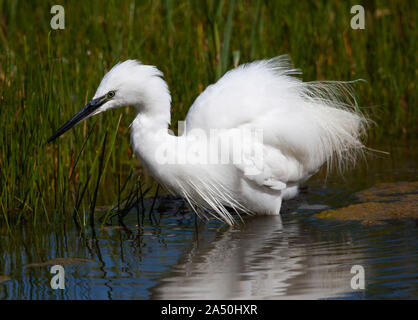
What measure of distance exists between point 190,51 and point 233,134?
61.5 inches

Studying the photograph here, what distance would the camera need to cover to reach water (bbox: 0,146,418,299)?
331 centimetres

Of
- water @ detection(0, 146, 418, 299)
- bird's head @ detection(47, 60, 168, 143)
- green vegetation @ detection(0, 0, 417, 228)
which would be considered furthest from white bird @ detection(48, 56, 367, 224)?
green vegetation @ detection(0, 0, 417, 228)

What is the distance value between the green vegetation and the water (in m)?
0.71

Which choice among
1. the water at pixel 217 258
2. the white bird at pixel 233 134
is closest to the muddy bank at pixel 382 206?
the water at pixel 217 258

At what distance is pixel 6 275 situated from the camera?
11.9 feet

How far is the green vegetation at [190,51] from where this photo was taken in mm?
5488

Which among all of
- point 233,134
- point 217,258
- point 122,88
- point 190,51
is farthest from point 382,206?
point 190,51

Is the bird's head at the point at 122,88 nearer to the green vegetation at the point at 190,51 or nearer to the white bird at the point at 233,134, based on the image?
the white bird at the point at 233,134

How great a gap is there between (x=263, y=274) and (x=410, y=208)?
1540 millimetres

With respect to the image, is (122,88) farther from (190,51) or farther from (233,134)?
(190,51)

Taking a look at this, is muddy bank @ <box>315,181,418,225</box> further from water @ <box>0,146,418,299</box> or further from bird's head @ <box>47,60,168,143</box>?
bird's head @ <box>47,60,168,143</box>

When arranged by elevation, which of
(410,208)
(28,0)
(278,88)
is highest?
(28,0)
